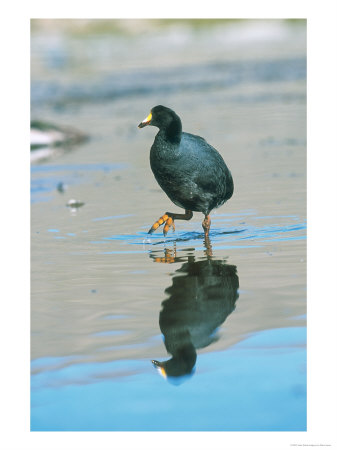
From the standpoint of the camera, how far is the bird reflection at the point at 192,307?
4.49 m

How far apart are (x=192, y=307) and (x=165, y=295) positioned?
385 mm

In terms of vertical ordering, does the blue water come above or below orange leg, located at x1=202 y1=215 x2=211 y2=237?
below

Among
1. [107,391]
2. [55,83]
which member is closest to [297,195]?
[107,391]

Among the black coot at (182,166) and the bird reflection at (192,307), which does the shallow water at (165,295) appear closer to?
the bird reflection at (192,307)

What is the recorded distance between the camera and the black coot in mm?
7215

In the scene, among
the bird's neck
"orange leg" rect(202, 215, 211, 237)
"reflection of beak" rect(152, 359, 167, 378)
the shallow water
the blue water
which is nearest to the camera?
the blue water

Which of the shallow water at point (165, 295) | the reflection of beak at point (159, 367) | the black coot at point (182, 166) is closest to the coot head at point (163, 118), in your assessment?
the black coot at point (182, 166)

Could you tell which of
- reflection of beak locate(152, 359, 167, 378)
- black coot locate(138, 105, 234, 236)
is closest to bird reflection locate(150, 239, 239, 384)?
reflection of beak locate(152, 359, 167, 378)

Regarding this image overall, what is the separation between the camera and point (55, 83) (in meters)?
27.2

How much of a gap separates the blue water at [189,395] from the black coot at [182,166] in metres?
2.87

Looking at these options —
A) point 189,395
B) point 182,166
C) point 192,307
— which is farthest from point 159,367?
point 182,166

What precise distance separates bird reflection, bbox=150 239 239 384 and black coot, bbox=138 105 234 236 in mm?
822

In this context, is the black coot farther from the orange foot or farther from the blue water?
the blue water
